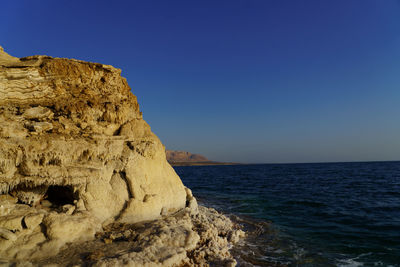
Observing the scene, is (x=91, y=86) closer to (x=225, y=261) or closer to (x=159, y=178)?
(x=159, y=178)

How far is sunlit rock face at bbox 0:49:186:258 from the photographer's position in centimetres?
679

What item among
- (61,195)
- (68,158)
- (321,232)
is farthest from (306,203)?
(68,158)

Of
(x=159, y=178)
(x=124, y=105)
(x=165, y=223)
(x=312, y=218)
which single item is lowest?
(x=312, y=218)

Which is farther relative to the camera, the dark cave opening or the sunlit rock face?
the dark cave opening

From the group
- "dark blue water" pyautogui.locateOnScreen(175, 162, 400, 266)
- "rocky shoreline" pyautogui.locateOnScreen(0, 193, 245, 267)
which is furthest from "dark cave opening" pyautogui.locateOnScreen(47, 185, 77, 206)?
"dark blue water" pyautogui.locateOnScreen(175, 162, 400, 266)

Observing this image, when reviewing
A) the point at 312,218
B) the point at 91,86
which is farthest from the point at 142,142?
the point at 312,218

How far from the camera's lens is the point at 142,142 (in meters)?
10.6

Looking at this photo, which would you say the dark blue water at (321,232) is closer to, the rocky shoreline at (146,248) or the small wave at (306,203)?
the small wave at (306,203)

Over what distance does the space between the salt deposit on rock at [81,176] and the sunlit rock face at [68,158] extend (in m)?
0.03

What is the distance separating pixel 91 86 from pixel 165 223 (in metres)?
7.11

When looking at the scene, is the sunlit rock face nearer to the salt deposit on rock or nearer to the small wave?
the salt deposit on rock

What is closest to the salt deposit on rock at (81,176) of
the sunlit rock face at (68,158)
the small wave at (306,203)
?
the sunlit rock face at (68,158)

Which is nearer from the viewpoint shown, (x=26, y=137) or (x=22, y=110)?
(x=26, y=137)

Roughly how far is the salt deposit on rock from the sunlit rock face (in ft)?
0.11
